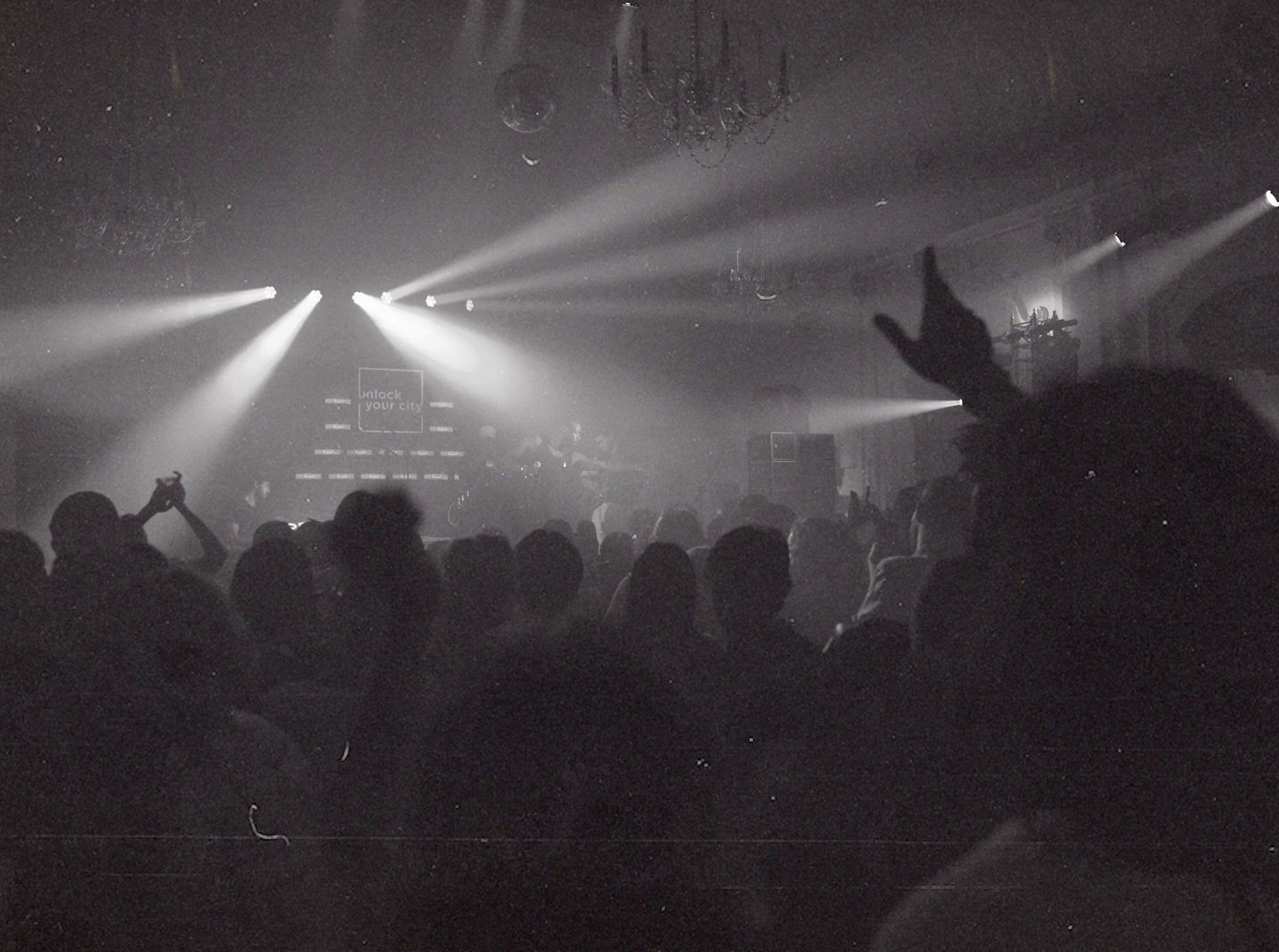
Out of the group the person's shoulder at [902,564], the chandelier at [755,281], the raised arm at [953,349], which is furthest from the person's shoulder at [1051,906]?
the chandelier at [755,281]

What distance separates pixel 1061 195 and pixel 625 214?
308 mm

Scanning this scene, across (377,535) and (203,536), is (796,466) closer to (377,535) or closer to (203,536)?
(377,535)

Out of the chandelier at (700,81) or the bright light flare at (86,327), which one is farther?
the chandelier at (700,81)

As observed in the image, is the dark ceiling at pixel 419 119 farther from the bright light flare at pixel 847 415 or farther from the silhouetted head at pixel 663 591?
the silhouetted head at pixel 663 591

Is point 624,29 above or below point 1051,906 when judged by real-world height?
above

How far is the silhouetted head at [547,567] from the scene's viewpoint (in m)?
0.58

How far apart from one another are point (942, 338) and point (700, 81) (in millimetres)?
262

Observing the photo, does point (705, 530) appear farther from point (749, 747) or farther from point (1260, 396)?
point (1260, 396)

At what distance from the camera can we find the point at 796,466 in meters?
0.57

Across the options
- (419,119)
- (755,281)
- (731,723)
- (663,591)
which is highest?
(419,119)

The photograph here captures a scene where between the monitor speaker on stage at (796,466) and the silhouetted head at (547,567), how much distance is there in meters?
0.14

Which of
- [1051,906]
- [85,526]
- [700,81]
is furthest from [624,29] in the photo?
[1051,906]

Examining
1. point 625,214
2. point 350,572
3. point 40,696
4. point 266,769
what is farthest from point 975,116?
point 40,696

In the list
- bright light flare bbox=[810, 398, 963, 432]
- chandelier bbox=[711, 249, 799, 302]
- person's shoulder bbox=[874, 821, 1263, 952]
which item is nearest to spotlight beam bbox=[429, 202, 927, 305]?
chandelier bbox=[711, 249, 799, 302]
